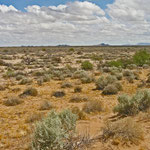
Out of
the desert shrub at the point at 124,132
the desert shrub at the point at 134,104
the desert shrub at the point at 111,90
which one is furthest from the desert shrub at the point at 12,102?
the desert shrub at the point at 124,132

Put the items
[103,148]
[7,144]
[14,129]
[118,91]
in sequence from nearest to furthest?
[103,148], [7,144], [14,129], [118,91]

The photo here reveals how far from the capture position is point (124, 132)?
6211 millimetres

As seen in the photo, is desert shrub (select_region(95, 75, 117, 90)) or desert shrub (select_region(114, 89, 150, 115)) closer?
desert shrub (select_region(114, 89, 150, 115))

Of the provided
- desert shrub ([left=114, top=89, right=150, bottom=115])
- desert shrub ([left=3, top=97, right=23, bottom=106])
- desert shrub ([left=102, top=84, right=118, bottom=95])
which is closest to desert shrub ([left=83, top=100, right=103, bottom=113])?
desert shrub ([left=114, top=89, right=150, bottom=115])

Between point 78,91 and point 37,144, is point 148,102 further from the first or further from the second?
point 78,91

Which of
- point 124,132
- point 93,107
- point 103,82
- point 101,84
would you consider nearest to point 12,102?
point 93,107

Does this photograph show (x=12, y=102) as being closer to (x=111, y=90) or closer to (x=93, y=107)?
(x=93, y=107)

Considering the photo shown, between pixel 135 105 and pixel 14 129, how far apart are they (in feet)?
17.3

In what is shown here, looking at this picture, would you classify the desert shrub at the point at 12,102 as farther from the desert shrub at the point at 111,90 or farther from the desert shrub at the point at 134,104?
the desert shrub at the point at 134,104

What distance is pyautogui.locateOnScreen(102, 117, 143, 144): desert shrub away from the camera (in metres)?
6.08

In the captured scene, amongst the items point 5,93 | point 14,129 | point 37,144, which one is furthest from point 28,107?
point 37,144

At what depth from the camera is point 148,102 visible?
910 cm

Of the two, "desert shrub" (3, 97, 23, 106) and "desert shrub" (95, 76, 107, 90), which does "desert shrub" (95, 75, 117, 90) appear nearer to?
"desert shrub" (95, 76, 107, 90)

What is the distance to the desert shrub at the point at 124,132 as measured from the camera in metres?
6.08
